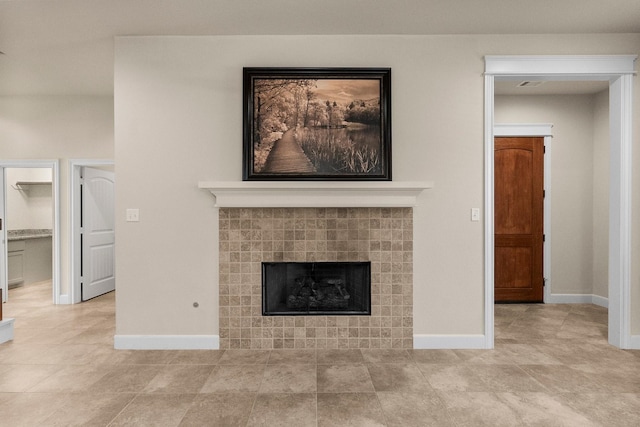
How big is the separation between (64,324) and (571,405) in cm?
452

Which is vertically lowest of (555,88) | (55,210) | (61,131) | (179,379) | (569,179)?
(179,379)

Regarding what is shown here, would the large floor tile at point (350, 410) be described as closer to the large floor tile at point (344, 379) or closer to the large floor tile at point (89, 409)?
the large floor tile at point (344, 379)

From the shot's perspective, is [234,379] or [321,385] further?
[234,379]

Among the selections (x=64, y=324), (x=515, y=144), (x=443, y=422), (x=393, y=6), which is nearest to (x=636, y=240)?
(x=515, y=144)

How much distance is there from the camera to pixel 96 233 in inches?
199

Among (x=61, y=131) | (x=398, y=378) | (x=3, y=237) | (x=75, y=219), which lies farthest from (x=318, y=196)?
(x=3, y=237)

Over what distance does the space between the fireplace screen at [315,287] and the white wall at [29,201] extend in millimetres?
5166

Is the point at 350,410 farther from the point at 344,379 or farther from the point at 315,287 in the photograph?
the point at 315,287

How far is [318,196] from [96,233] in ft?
12.3

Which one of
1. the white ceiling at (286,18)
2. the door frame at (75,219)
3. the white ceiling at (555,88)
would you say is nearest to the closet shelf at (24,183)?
the door frame at (75,219)

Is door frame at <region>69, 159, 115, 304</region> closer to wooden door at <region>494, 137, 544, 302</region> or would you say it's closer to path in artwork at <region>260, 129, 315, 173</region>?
path in artwork at <region>260, 129, 315, 173</region>

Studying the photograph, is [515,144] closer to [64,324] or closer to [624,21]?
[624,21]

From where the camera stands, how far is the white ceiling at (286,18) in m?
2.66

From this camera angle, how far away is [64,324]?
380 centimetres
